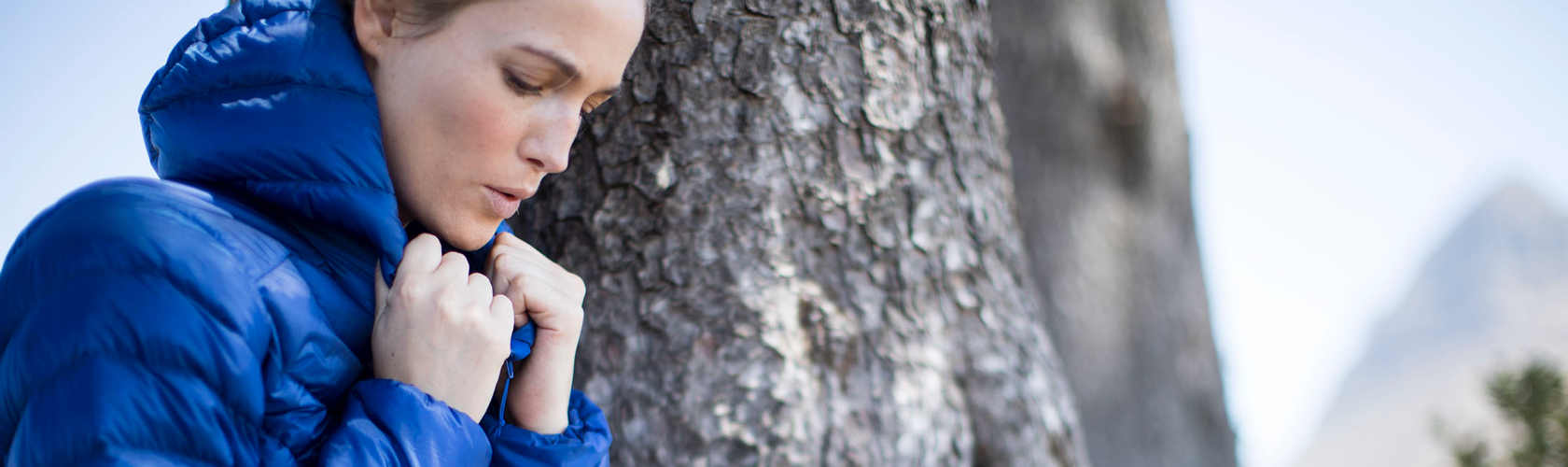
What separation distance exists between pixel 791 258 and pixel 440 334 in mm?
1103

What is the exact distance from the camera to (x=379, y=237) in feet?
3.88

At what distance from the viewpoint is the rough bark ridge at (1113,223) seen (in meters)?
4.46

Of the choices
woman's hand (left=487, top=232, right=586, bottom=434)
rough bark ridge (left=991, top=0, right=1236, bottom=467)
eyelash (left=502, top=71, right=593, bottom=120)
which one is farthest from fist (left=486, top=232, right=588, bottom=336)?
rough bark ridge (left=991, top=0, right=1236, bottom=467)

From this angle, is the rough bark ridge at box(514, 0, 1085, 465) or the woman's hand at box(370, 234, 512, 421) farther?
the rough bark ridge at box(514, 0, 1085, 465)

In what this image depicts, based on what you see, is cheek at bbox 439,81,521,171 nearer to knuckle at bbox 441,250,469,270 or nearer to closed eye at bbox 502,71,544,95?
closed eye at bbox 502,71,544,95

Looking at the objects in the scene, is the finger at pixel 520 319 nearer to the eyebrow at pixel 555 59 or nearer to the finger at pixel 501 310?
the finger at pixel 501 310

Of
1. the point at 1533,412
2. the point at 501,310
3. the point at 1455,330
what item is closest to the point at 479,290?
the point at 501,310

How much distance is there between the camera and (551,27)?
1.23 m

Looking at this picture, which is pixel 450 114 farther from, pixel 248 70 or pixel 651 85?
pixel 651 85

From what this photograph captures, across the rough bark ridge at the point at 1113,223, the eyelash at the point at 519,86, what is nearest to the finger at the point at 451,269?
the eyelash at the point at 519,86

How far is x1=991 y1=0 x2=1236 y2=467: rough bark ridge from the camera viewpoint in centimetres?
446

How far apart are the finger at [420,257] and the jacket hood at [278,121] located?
0.02 metres

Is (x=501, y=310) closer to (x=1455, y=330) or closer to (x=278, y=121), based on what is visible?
(x=278, y=121)

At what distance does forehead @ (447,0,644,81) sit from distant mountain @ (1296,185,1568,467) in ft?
155
